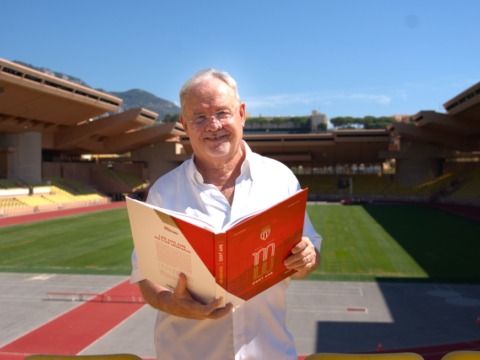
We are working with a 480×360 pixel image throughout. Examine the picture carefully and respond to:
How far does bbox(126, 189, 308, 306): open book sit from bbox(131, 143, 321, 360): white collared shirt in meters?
0.23

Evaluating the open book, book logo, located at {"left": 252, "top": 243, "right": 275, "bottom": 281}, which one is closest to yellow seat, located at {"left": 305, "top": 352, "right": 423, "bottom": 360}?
the open book

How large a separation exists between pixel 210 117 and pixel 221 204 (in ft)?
1.74

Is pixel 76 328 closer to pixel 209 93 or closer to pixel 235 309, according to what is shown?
pixel 235 309

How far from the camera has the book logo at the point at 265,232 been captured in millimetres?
2602

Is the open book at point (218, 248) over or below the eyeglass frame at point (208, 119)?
below

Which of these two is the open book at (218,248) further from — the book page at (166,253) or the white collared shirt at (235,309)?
the white collared shirt at (235,309)

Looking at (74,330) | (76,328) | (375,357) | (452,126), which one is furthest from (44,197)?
(375,357)

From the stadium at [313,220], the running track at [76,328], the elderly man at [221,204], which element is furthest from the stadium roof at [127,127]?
the elderly man at [221,204]

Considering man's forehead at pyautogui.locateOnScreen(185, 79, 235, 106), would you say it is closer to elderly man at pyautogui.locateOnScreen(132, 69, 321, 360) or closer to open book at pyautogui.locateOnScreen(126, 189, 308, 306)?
elderly man at pyautogui.locateOnScreen(132, 69, 321, 360)

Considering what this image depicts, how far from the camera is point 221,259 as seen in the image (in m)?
2.50

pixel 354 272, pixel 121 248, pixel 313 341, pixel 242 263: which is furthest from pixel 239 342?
pixel 121 248

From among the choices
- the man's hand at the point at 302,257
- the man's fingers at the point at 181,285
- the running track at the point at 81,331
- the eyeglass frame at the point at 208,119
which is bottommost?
the running track at the point at 81,331

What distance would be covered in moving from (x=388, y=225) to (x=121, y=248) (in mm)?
17412

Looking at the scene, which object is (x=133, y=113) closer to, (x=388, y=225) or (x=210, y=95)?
(x=388, y=225)
